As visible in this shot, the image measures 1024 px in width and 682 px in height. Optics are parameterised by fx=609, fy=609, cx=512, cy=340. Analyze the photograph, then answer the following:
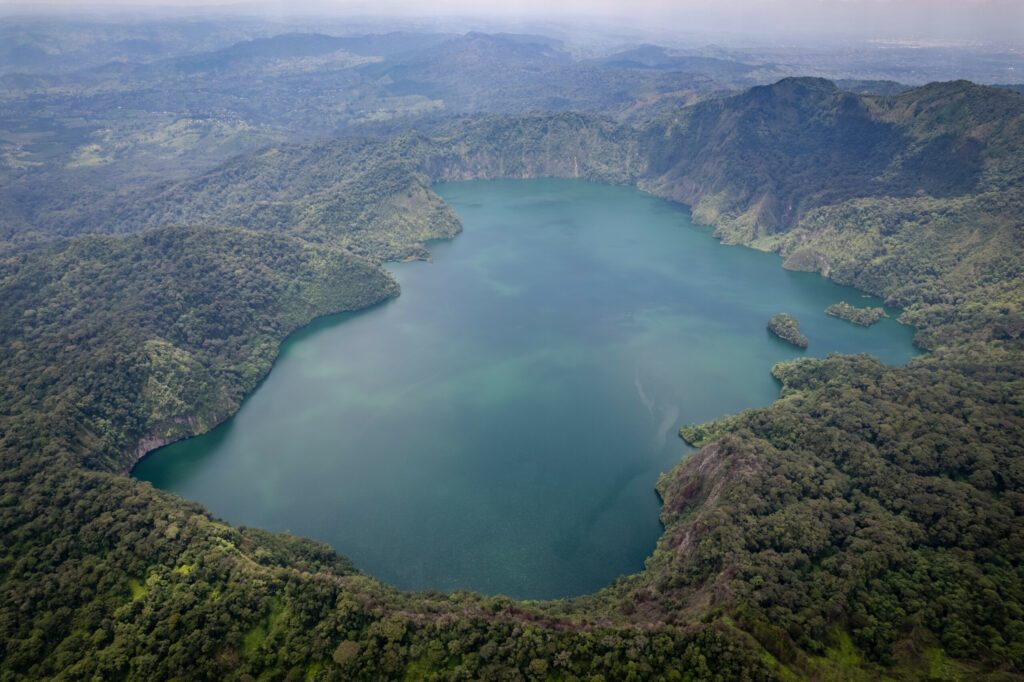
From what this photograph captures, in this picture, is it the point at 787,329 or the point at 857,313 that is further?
the point at 857,313

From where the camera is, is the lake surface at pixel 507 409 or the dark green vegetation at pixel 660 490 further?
the lake surface at pixel 507 409

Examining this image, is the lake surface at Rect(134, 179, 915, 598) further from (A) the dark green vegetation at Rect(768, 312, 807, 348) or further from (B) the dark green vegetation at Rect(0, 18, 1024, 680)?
(B) the dark green vegetation at Rect(0, 18, 1024, 680)

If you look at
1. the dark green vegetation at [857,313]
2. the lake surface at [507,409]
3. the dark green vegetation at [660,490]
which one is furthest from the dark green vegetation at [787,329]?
the dark green vegetation at [660,490]

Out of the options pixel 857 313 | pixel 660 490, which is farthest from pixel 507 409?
pixel 857 313

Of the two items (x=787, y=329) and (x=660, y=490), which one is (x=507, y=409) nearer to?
(x=660, y=490)

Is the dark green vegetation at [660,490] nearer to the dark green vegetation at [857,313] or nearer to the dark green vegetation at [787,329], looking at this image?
the dark green vegetation at [857,313]

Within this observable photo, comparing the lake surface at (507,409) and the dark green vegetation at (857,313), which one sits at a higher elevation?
the dark green vegetation at (857,313)

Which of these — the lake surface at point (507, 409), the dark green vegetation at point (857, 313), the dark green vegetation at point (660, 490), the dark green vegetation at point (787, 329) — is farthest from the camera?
the dark green vegetation at point (857, 313)

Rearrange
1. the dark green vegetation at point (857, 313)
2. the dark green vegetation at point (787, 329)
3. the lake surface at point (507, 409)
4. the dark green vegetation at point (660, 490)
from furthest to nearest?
the dark green vegetation at point (857, 313)
the dark green vegetation at point (787, 329)
the lake surface at point (507, 409)
the dark green vegetation at point (660, 490)
